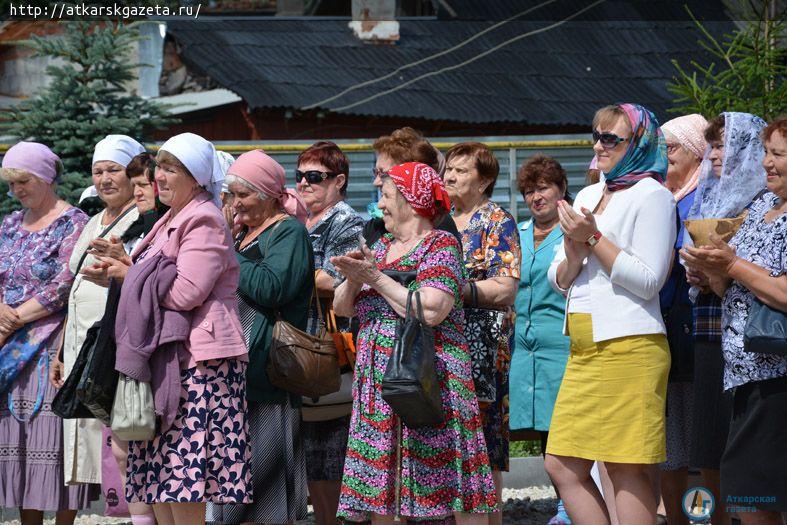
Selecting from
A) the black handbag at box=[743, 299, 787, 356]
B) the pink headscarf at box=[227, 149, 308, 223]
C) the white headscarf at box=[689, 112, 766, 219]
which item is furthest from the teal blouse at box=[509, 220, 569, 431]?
the black handbag at box=[743, 299, 787, 356]

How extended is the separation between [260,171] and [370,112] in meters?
10.8

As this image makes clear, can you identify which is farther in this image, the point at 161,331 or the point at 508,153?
the point at 508,153

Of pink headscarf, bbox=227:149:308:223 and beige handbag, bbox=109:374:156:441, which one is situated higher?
pink headscarf, bbox=227:149:308:223

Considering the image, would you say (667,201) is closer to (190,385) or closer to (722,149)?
(722,149)

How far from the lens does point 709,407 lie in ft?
18.0

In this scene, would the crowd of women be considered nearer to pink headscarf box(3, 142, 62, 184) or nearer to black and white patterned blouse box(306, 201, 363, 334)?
black and white patterned blouse box(306, 201, 363, 334)

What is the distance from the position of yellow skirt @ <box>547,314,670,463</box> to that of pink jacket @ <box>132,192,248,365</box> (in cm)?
148

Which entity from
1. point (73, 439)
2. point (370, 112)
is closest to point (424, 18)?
point (370, 112)

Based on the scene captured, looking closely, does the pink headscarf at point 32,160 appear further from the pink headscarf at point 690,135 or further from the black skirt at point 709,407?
the black skirt at point 709,407

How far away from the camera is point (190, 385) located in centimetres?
499

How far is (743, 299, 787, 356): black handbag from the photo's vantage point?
456 cm

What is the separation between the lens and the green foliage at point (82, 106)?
9734mm

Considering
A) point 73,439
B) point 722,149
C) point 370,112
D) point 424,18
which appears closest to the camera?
point 722,149

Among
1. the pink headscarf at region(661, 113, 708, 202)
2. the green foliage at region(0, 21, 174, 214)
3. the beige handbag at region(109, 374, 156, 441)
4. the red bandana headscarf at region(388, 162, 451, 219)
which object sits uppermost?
the green foliage at region(0, 21, 174, 214)
